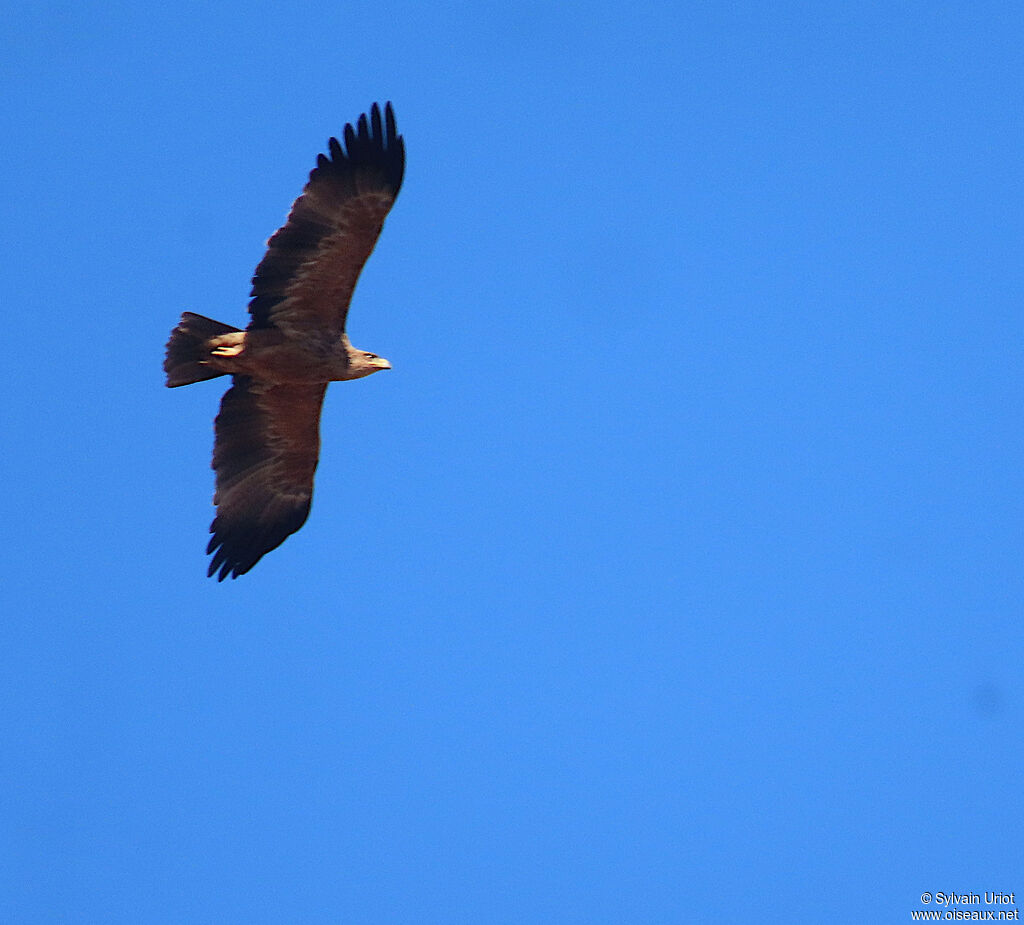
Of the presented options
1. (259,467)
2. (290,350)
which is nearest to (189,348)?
(290,350)

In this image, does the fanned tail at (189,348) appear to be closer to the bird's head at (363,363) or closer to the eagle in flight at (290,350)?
the eagle in flight at (290,350)

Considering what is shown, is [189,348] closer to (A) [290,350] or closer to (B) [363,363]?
(A) [290,350]

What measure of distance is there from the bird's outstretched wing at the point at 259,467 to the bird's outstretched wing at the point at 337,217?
120 cm

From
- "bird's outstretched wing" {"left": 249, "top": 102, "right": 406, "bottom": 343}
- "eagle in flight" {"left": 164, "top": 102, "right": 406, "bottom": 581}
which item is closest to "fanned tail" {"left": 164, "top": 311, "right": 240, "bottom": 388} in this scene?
"eagle in flight" {"left": 164, "top": 102, "right": 406, "bottom": 581}

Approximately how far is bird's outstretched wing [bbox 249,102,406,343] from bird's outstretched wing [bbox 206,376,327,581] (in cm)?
120

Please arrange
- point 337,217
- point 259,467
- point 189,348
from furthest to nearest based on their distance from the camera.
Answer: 1. point 259,467
2. point 189,348
3. point 337,217

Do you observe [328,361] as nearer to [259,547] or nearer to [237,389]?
[237,389]

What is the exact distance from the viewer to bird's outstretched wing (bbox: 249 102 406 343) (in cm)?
1220

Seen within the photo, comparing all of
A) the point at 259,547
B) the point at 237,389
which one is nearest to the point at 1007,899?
the point at 259,547

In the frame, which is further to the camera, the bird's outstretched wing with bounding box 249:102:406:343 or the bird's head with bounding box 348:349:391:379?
the bird's head with bounding box 348:349:391:379

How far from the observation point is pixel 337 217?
1220 centimetres

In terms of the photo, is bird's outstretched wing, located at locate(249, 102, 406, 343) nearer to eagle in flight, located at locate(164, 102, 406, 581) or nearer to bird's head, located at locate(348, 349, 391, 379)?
eagle in flight, located at locate(164, 102, 406, 581)

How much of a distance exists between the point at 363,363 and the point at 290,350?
0.69m

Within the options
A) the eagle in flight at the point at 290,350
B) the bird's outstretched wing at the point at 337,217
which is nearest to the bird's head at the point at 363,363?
the eagle in flight at the point at 290,350
